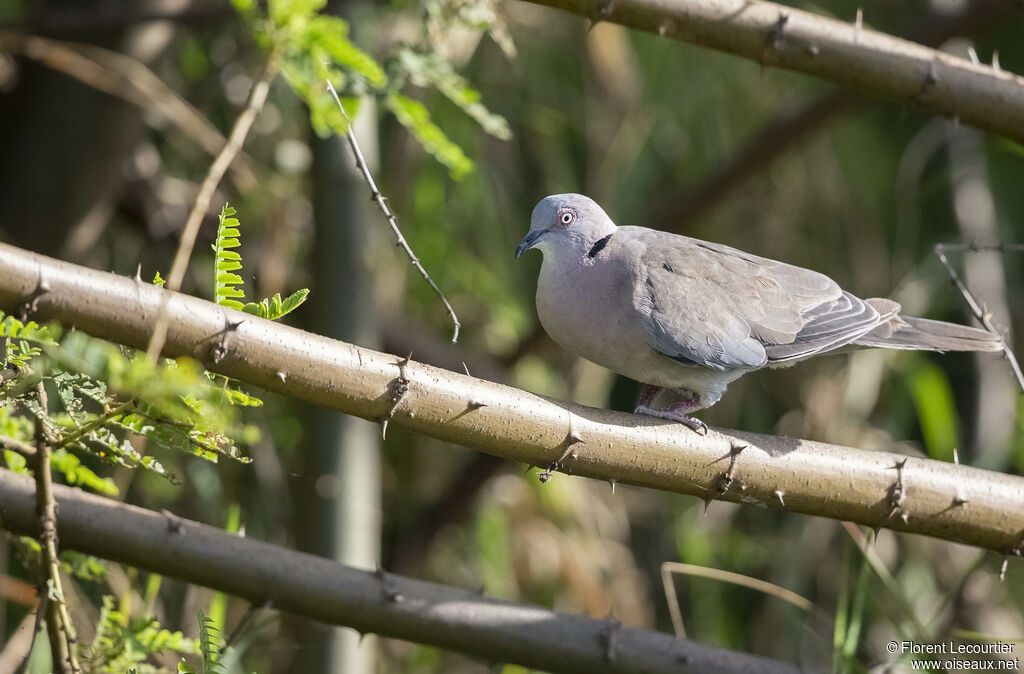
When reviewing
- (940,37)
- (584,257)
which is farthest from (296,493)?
(940,37)

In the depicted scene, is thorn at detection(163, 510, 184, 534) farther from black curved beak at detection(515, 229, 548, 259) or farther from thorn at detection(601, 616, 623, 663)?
black curved beak at detection(515, 229, 548, 259)

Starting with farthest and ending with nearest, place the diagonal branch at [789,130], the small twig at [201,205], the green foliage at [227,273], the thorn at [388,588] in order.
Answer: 1. the diagonal branch at [789,130]
2. the thorn at [388,588]
3. the green foliage at [227,273]
4. the small twig at [201,205]

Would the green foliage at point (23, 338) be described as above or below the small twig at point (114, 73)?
below

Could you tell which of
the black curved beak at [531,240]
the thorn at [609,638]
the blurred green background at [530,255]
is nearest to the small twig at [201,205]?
the black curved beak at [531,240]

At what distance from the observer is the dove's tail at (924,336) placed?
2.72 meters

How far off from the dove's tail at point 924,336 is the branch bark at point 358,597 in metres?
1.05

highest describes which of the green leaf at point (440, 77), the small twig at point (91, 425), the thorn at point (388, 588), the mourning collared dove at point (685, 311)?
the green leaf at point (440, 77)

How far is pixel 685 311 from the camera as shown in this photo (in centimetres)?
250

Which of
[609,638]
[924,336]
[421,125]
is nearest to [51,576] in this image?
[609,638]

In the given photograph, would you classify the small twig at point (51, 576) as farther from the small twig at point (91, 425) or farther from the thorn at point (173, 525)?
the thorn at point (173, 525)

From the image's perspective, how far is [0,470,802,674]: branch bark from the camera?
192 centimetres

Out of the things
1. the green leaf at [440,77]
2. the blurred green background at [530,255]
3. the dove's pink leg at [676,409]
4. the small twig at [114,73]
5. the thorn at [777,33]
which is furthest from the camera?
the blurred green background at [530,255]

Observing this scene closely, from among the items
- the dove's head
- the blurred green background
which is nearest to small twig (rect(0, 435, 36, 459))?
the dove's head

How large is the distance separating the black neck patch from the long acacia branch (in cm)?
69
